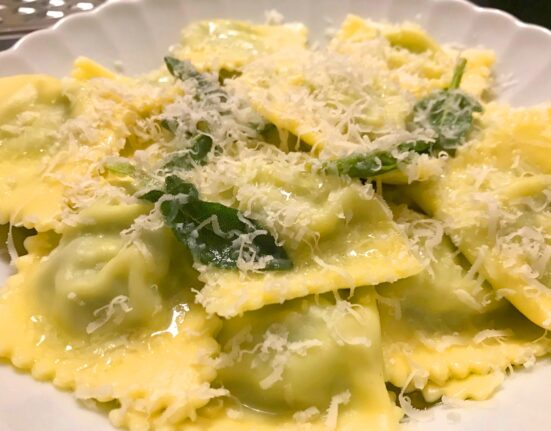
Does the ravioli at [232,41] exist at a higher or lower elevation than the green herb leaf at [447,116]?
lower

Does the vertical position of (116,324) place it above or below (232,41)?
below

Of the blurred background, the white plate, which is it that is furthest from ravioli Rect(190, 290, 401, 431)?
the blurred background

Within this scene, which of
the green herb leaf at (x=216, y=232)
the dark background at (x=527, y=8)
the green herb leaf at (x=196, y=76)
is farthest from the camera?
the dark background at (x=527, y=8)

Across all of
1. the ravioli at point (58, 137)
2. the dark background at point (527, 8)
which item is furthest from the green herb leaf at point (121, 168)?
the dark background at point (527, 8)

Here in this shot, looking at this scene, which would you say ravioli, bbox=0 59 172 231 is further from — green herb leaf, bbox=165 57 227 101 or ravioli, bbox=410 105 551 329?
ravioli, bbox=410 105 551 329

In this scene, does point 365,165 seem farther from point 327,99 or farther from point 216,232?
point 216,232

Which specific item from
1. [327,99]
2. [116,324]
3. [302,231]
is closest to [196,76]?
[327,99]

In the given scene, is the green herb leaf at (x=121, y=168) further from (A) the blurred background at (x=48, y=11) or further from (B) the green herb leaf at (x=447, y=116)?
(A) the blurred background at (x=48, y=11)

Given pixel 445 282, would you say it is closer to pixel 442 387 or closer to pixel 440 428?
pixel 442 387
